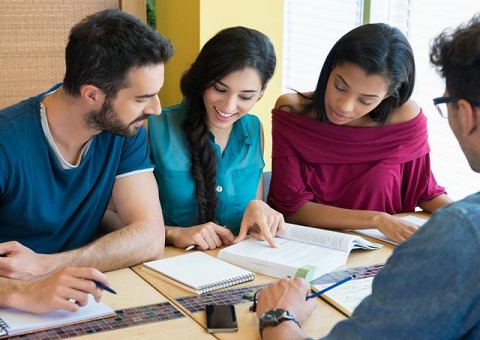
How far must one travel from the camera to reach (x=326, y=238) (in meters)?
2.17

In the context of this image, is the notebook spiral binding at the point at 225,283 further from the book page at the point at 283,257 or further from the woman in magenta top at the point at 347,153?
the woman in magenta top at the point at 347,153

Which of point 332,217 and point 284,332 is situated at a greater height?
point 284,332

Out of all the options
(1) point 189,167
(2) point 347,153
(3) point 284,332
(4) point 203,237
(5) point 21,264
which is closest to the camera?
(3) point 284,332

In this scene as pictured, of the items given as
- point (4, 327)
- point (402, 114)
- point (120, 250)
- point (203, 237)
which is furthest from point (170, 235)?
point (402, 114)

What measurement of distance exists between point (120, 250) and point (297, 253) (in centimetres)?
49

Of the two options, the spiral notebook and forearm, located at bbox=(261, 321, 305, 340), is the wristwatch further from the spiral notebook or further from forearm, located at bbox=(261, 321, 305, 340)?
the spiral notebook

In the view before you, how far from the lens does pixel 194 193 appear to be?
8.05ft

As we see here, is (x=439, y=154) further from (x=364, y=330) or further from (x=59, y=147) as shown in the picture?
(x=364, y=330)

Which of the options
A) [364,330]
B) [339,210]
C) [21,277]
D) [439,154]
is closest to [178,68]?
[439,154]

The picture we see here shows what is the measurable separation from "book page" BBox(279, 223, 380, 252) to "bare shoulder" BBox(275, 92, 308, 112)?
58 cm

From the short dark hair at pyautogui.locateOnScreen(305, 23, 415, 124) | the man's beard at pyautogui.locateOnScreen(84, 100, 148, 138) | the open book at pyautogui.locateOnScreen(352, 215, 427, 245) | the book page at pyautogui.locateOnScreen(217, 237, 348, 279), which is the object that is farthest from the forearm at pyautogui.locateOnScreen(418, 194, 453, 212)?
the man's beard at pyautogui.locateOnScreen(84, 100, 148, 138)

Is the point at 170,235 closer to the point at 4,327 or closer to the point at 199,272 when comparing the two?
the point at 199,272

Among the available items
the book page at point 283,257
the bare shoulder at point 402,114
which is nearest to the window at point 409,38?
the bare shoulder at point 402,114

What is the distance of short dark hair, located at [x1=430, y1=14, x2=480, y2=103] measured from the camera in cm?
122
